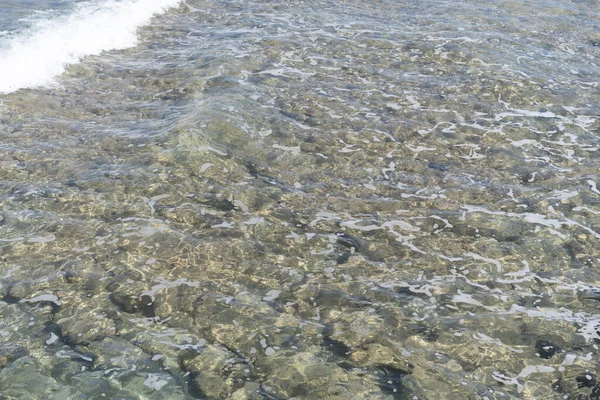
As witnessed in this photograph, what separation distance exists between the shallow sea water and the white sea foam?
0.57 meters

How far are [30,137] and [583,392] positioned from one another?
32.7 feet

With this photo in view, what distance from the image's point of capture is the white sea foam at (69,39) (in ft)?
46.5

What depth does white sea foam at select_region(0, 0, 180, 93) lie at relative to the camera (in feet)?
46.5

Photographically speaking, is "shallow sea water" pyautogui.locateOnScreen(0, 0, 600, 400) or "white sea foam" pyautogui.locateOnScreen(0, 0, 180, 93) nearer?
"shallow sea water" pyautogui.locateOnScreen(0, 0, 600, 400)

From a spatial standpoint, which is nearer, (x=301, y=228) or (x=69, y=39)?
(x=301, y=228)

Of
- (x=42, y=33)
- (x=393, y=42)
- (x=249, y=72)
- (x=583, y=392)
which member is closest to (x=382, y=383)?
(x=583, y=392)

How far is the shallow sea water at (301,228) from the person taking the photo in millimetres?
6398

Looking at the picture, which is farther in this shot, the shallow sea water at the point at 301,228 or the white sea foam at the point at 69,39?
the white sea foam at the point at 69,39

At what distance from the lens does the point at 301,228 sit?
350 inches

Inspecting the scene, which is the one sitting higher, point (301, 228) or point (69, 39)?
point (69, 39)

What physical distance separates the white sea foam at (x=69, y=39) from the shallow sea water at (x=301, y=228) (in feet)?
1.88

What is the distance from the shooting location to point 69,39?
16703 mm

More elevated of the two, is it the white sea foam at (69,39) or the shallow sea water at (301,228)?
the white sea foam at (69,39)

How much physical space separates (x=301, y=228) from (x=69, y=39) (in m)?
11.4
